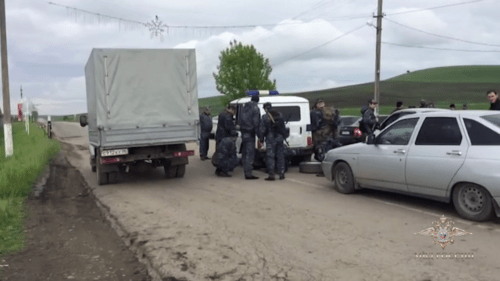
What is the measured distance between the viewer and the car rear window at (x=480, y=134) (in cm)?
571

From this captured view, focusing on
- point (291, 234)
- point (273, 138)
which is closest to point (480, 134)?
point (291, 234)

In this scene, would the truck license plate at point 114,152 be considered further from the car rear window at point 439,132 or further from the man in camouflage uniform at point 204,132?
the car rear window at point 439,132

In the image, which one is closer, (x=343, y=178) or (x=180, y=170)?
(x=343, y=178)

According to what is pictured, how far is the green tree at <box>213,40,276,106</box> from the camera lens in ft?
163

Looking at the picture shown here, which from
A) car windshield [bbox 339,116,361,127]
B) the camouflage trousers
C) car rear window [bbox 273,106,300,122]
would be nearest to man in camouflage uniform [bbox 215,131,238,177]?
the camouflage trousers

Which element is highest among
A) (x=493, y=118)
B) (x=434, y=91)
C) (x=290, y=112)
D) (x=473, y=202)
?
(x=434, y=91)

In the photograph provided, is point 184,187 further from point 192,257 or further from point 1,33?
point 1,33

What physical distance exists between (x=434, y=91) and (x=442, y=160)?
68.5m

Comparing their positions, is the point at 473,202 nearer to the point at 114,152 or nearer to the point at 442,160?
the point at 442,160

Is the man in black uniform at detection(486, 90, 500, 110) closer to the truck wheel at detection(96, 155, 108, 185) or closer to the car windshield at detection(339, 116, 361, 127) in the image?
the truck wheel at detection(96, 155, 108, 185)

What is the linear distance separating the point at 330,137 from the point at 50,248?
8274 millimetres

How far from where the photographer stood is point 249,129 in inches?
402

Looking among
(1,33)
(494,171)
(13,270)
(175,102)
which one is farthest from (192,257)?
(1,33)

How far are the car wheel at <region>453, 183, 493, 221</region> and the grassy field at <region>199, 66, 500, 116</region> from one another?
128ft
